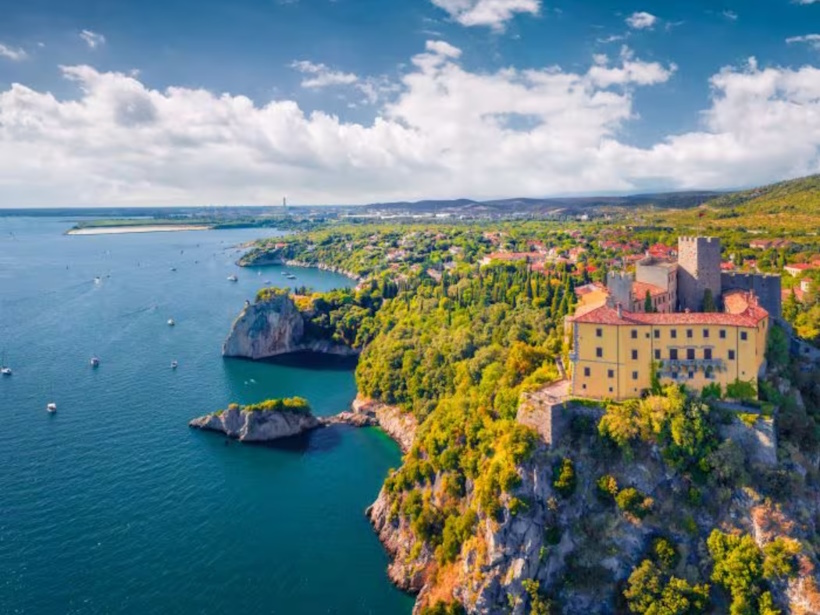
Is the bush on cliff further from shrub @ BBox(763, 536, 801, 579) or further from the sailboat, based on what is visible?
shrub @ BBox(763, 536, 801, 579)

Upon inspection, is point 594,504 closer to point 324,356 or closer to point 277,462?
point 277,462

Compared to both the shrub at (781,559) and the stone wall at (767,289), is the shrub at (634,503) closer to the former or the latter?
the shrub at (781,559)

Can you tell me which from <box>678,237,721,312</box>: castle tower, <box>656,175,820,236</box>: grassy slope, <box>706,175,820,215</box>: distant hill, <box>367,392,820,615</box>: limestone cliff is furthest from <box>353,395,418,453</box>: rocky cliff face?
<box>706,175,820,215</box>: distant hill

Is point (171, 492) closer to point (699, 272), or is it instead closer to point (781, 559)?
point (781, 559)

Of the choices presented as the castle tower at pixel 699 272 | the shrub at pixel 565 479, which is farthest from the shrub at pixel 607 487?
the castle tower at pixel 699 272

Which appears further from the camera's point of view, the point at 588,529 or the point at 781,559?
the point at 588,529

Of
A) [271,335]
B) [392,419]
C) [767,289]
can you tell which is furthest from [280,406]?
[767,289]

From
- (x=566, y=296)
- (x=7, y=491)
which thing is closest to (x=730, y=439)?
(x=566, y=296)
